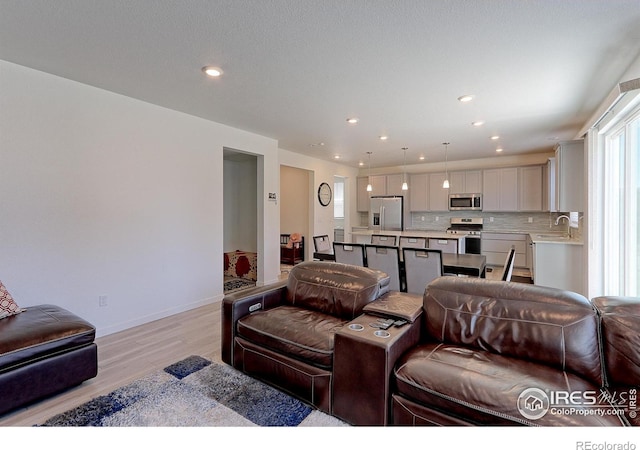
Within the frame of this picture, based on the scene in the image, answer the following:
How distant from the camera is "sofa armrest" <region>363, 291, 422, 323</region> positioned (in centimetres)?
200

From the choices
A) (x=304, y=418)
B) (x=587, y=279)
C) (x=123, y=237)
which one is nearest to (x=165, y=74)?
(x=123, y=237)

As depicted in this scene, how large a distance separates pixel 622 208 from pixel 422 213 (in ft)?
15.9

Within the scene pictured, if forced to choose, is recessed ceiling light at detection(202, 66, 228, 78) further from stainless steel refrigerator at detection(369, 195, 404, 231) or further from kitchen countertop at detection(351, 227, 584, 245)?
stainless steel refrigerator at detection(369, 195, 404, 231)

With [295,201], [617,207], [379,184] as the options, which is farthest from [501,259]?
[295,201]

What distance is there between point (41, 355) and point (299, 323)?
5.62ft

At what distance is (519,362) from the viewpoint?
170 cm

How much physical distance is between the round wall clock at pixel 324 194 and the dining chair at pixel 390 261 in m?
3.63

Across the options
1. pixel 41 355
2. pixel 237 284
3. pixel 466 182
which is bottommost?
pixel 237 284

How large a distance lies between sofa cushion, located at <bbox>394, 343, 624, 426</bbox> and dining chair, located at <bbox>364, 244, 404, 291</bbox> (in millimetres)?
1706

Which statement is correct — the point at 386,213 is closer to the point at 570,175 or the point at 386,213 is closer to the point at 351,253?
the point at 570,175

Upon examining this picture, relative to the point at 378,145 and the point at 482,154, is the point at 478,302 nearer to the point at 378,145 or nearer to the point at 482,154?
the point at 378,145

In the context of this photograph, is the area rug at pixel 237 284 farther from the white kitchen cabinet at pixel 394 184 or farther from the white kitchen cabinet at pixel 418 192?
the white kitchen cabinet at pixel 418 192

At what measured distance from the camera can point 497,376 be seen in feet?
5.04

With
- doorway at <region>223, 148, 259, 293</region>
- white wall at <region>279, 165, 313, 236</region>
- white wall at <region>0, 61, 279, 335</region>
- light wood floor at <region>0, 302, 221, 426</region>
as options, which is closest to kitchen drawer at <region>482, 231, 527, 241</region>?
white wall at <region>279, 165, 313, 236</region>
